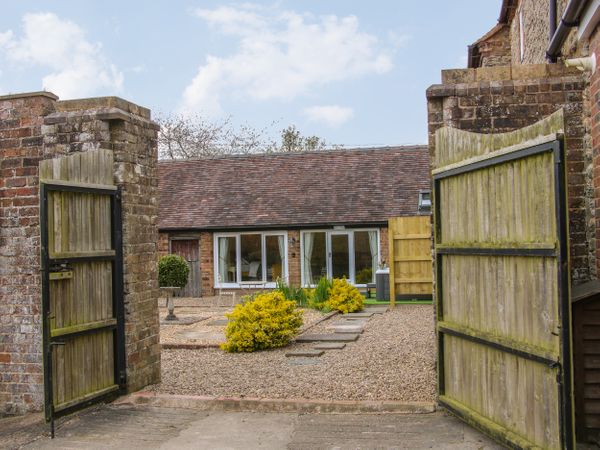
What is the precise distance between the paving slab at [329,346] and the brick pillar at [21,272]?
4604mm

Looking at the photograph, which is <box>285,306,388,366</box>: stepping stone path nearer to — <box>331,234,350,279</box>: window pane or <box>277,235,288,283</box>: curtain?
<box>331,234,350,279</box>: window pane

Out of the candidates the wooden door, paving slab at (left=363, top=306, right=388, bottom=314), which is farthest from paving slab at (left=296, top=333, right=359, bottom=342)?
the wooden door

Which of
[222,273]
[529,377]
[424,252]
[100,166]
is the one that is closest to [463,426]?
[529,377]

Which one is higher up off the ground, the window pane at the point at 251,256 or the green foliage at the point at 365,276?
the window pane at the point at 251,256

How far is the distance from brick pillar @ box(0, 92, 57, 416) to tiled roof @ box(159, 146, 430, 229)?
14.5 meters

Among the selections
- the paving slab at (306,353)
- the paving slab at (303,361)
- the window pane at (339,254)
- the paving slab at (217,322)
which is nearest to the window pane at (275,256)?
the window pane at (339,254)

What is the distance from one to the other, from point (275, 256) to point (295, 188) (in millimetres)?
2572

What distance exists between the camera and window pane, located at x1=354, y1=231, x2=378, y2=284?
67.9 ft

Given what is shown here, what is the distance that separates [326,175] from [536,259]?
18505mm

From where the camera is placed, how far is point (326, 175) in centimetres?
2277

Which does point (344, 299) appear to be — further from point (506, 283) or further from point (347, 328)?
point (506, 283)

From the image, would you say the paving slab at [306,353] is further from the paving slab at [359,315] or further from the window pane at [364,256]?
the window pane at [364,256]

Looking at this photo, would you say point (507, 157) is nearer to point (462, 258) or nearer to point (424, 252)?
point (462, 258)

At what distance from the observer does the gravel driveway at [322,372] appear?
6777mm
